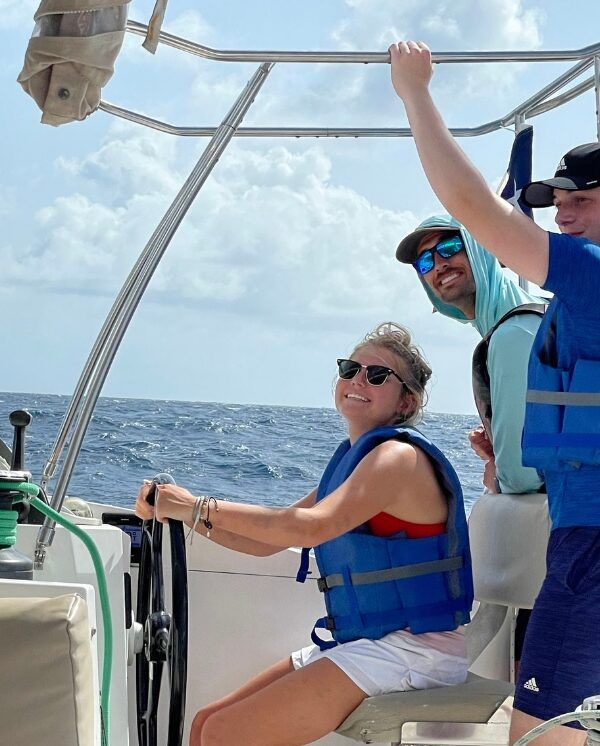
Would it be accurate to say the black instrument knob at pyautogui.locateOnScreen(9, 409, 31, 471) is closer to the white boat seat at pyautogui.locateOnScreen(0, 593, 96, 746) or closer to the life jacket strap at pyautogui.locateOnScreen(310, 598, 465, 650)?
the life jacket strap at pyautogui.locateOnScreen(310, 598, 465, 650)

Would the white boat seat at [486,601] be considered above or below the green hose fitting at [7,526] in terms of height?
below

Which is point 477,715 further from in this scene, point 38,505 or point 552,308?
point 38,505

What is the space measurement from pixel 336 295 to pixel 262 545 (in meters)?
36.8

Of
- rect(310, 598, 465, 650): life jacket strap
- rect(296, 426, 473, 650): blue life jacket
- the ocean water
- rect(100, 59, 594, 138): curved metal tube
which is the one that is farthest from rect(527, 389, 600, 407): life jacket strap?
the ocean water

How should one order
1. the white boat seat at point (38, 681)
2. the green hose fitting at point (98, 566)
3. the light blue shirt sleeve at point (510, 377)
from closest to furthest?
the white boat seat at point (38, 681) → the green hose fitting at point (98, 566) → the light blue shirt sleeve at point (510, 377)

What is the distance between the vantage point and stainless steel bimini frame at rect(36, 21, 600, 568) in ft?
7.01

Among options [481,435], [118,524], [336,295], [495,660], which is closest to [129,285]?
[118,524]

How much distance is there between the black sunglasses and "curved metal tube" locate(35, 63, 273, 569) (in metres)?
0.48

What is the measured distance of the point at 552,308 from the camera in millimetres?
1784

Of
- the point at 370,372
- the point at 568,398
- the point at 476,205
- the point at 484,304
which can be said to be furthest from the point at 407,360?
the point at 476,205

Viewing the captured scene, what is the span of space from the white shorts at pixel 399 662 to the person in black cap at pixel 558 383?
46 cm

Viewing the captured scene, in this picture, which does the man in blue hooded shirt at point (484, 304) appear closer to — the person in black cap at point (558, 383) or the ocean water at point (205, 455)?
the person in black cap at point (558, 383)

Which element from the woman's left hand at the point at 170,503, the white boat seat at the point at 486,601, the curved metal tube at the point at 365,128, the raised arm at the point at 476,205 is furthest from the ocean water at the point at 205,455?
the raised arm at the point at 476,205

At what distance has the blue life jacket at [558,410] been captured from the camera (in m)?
1.71
